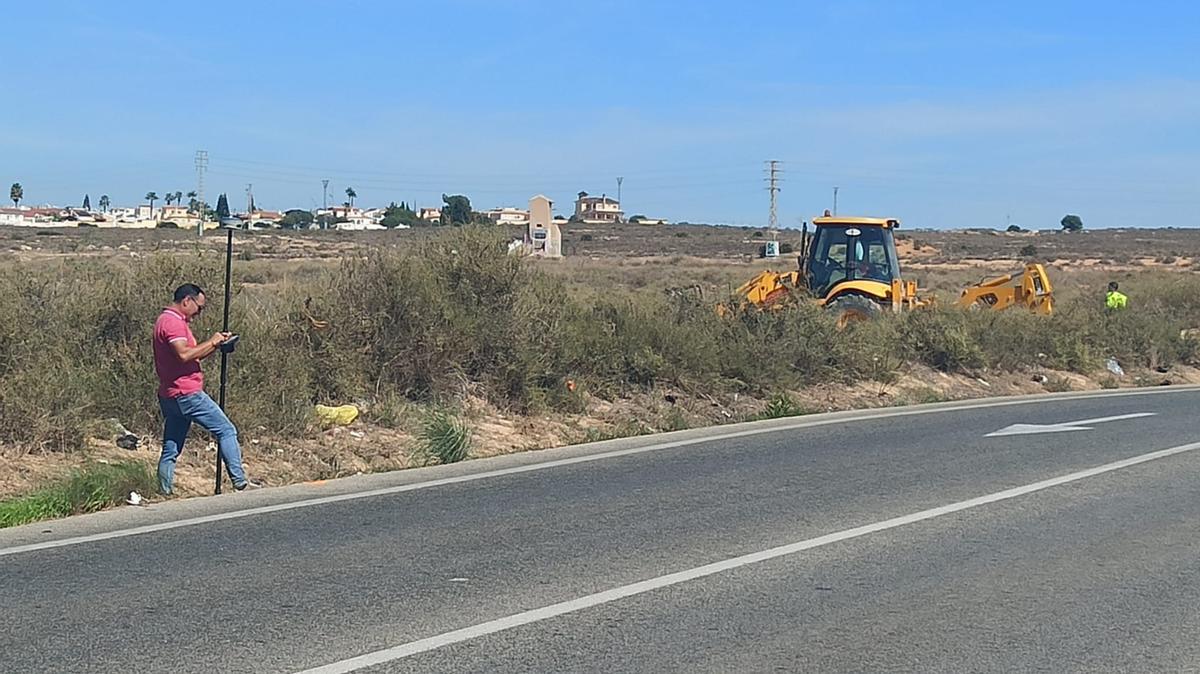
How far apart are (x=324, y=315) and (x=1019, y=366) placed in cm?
1312

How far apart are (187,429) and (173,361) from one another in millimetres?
621

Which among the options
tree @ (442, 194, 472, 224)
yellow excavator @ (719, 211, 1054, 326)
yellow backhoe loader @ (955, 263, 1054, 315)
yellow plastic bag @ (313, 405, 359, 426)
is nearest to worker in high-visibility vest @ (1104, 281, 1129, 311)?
yellow backhoe loader @ (955, 263, 1054, 315)

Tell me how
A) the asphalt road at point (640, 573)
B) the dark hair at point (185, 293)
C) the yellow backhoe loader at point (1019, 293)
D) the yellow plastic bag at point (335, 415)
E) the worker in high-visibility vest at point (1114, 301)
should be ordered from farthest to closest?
the worker in high-visibility vest at point (1114, 301)
the yellow backhoe loader at point (1019, 293)
the yellow plastic bag at point (335, 415)
the dark hair at point (185, 293)
the asphalt road at point (640, 573)

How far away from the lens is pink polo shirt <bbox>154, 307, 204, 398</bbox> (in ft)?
33.5

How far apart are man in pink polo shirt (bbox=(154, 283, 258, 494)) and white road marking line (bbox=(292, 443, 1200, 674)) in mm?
4195

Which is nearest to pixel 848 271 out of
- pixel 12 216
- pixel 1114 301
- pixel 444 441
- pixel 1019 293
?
pixel 1019 293

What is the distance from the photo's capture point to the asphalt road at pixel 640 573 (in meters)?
6.43

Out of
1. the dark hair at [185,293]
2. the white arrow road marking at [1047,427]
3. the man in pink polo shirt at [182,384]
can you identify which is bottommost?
the white arrow road marking at [1047,427]

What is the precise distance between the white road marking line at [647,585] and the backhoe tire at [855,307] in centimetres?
1101

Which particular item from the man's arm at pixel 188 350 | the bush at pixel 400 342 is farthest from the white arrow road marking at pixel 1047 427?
the man's arm at pixel 188 350

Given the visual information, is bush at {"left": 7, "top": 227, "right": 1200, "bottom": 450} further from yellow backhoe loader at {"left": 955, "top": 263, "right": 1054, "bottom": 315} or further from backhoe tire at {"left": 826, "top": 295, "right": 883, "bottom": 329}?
yellow backhoe loader at {"left": 955, "top": 263, "right": 1054, "bottom": 315}

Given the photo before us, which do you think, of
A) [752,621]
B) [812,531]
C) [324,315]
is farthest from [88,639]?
[324,315]

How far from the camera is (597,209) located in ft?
557

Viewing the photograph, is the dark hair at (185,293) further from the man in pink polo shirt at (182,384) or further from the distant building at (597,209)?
the distant building at (597,209)
